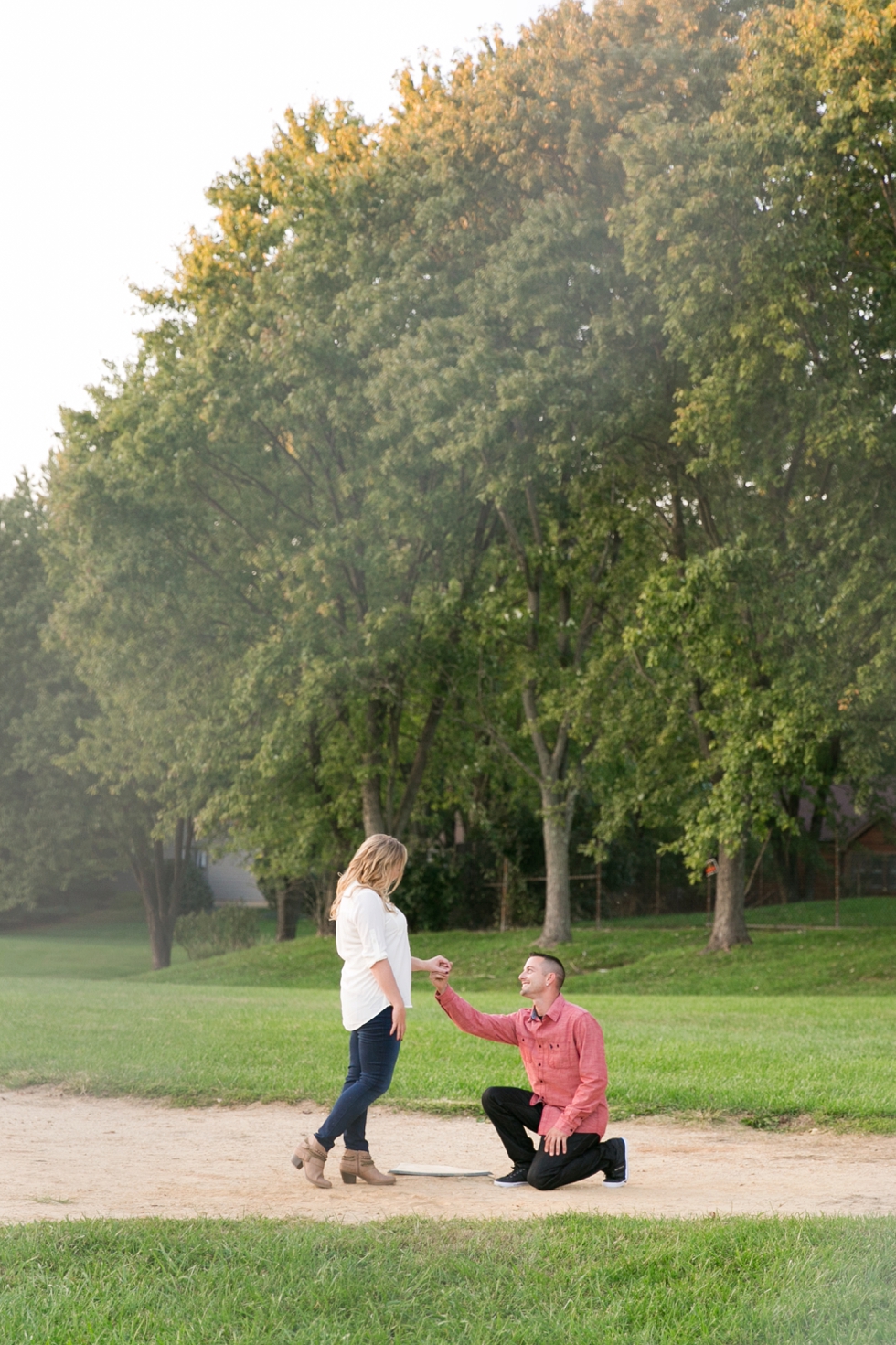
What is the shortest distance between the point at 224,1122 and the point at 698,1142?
3.14 meters

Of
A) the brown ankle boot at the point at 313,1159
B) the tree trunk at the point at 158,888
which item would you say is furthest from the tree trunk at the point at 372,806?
the brown ankle boot at the point at 313,1159

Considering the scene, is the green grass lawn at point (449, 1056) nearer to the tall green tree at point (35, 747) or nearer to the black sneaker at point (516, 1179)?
the black sneaker at point (516, 1179)

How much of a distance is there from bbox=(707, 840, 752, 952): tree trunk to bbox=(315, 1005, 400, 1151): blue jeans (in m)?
21.0

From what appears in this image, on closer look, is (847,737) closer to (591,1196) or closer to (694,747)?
(694,747)

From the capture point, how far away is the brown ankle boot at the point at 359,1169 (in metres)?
6.75

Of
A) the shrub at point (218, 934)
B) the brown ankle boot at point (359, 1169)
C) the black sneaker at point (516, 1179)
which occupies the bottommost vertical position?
the shrub at point (218, 934)

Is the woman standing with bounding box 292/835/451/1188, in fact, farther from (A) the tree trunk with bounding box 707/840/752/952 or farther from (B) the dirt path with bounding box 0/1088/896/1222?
(A) the tree trunk with bounding box 707/840/752/952

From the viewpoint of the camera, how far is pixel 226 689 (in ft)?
98.6

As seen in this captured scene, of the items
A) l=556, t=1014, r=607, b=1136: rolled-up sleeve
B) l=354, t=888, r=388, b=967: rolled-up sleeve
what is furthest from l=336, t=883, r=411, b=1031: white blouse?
l=556, t=1014, r=607, b=1136: rolled-up sleeve

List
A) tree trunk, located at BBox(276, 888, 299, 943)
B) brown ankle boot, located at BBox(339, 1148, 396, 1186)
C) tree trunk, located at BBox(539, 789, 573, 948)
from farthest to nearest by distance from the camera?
tree trunk, located at BBox(276, 888, 299, 943) < tree trunk, located at BBox(539, 789, 573, 948) < brown ankle boot, located at BBox(339, 1148, 396, 1186)

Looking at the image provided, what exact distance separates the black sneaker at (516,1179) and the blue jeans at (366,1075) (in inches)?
31.5

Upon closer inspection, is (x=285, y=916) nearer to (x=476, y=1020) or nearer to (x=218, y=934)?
(x=218, y=934)

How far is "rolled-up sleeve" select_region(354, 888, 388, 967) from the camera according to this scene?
652 centimetres

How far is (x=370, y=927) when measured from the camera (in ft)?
21.4
